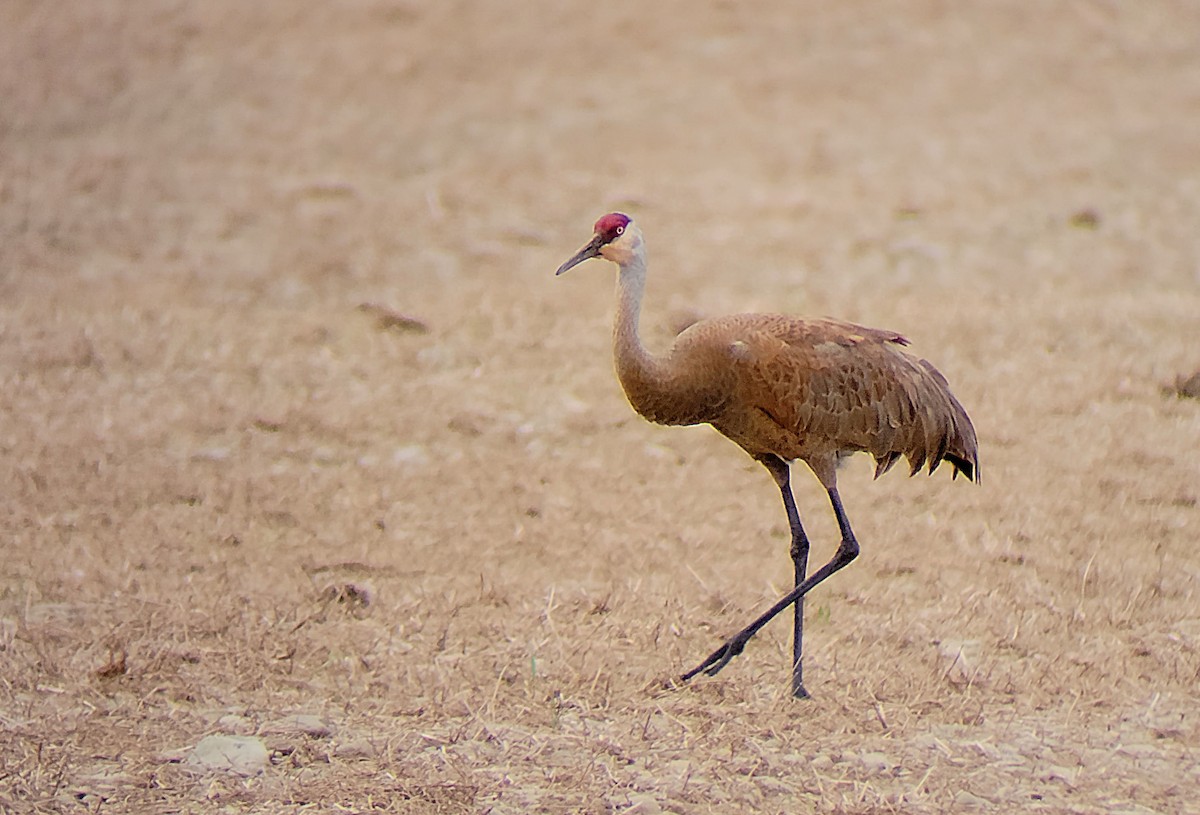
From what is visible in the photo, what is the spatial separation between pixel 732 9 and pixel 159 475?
323 inches

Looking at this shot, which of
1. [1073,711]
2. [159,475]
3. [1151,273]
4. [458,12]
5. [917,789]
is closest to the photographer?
[917,789]

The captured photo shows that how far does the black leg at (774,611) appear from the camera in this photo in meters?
5.39

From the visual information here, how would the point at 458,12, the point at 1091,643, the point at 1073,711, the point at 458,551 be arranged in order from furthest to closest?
the point at 458,12, the point at 458,551, the point at 1091,643, the point at 1073,711

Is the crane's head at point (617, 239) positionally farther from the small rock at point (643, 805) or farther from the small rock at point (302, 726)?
the small rock at point (643, 805)

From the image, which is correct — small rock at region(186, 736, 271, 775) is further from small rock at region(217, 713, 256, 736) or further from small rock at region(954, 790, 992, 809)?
small rock at region(954, 790, 992, 809)

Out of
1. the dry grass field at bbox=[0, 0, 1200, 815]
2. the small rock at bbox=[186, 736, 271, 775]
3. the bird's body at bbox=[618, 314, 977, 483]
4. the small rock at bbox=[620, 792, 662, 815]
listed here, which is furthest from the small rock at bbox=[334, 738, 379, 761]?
the bird's body at bbox=[618, 314, 977, 483]

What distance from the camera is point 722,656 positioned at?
17.8 ft

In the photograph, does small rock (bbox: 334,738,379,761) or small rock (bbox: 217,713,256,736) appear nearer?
small rock (bbox: 334,738,379,761)

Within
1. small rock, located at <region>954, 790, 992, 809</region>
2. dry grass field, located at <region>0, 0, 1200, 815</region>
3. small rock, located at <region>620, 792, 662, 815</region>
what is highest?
small rock, located at <region>954, 790, 992, 809</region>

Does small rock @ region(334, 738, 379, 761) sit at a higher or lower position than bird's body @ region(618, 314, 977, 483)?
lower

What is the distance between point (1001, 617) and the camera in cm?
584

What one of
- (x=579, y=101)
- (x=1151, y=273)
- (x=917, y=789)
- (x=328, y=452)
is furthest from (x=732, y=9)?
(x=917, y=789)

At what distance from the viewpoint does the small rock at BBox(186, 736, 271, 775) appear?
15.6 feet

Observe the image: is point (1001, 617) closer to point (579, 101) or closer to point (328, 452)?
point (328, 452)
